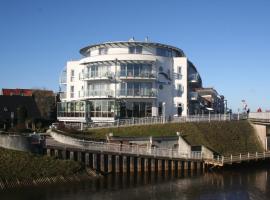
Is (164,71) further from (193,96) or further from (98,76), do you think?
(98,76)

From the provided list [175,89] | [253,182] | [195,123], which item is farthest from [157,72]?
[253,182]

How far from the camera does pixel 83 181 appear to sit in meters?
38.1

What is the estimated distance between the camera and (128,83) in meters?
59.8

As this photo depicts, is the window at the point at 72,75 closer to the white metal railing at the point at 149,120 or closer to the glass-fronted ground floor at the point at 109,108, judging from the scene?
the glass-fronted ground floor at the point at 109,108

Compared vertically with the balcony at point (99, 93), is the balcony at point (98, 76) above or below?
above

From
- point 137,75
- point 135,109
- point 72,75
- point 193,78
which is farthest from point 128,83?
point 193,78

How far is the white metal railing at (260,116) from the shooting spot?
55.2 m

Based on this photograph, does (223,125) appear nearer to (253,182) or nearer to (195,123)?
(195,123)

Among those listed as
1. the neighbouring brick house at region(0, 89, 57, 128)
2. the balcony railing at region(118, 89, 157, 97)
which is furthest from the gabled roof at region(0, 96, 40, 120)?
the balcony railing at region(118, 89, 157, 97)

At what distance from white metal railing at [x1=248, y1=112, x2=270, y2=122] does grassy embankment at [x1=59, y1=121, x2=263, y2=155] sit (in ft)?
8.92

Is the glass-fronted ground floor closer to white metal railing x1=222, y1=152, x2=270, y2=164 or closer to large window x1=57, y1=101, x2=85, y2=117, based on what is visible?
large window x1=57, y1=101, x2=85, y2=117

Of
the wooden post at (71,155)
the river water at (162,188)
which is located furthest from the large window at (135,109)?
the wooden post at (71,155)

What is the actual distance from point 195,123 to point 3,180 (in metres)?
28.0

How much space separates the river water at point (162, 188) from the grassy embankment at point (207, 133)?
6.40 meters
